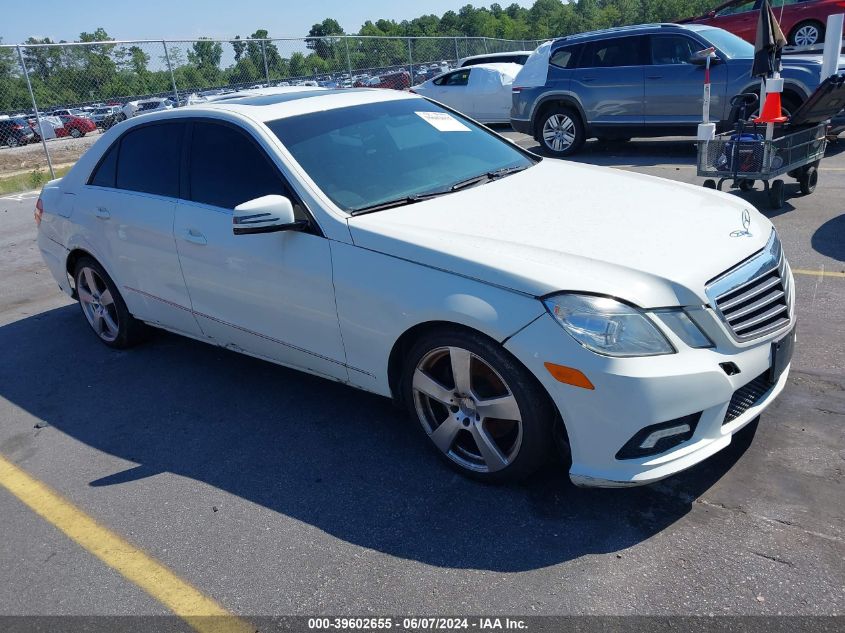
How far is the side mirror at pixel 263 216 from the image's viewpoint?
352cm

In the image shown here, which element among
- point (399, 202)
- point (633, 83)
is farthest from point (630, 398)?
point (633, 83)

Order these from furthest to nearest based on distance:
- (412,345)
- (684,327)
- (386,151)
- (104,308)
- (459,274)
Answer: (104,308)
(386,151)
(412,345)
(459,274)
(684,327)

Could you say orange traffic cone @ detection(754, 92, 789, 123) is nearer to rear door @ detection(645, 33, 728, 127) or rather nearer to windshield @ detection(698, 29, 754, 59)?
rear door @ detection(645, 33, 728, 127)

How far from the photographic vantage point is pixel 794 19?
1568cm

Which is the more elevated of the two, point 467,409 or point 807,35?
point 807,35

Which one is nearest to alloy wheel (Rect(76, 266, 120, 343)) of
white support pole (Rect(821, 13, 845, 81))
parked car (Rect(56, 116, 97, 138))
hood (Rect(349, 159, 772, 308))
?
hood (Rect(349, 159, 772, 308))

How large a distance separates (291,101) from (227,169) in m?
0.59

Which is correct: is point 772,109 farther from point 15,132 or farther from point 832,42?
point 15,132

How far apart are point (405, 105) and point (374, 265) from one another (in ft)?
5.43

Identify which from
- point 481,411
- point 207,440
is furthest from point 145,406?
point 481,411

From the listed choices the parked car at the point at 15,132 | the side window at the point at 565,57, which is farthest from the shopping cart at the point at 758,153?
the parked car at the point at 15,132

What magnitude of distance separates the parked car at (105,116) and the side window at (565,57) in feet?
33.3

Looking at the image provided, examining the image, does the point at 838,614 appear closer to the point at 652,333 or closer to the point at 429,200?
the point at 652,333

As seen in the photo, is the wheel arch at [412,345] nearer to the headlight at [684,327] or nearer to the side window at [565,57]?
the headlight at [684,327]
